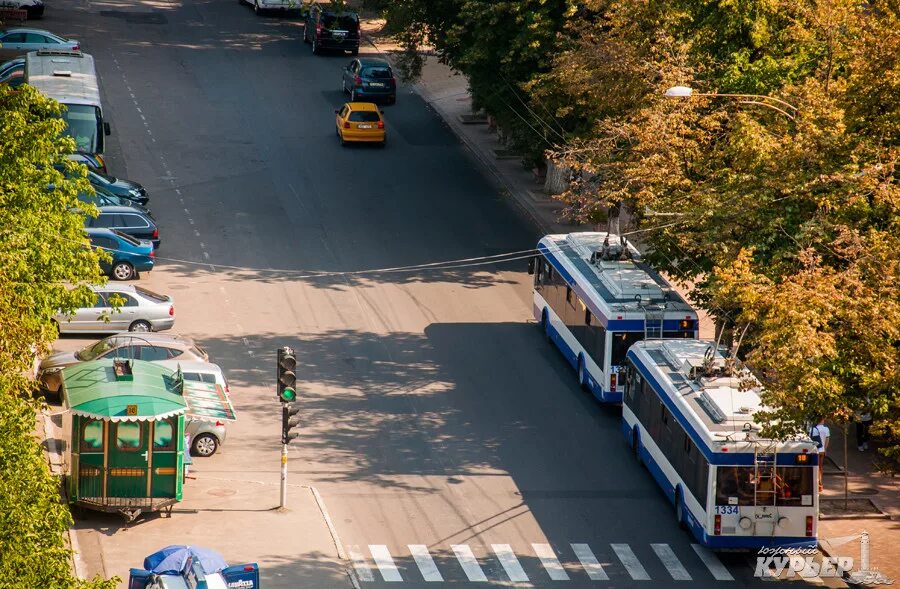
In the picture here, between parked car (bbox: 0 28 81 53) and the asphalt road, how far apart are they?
252 centimetres

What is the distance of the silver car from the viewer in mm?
36500

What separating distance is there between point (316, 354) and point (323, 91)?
2786 centimetres

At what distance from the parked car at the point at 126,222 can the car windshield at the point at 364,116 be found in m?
14.7

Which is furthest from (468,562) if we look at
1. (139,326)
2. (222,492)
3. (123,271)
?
(123,271)

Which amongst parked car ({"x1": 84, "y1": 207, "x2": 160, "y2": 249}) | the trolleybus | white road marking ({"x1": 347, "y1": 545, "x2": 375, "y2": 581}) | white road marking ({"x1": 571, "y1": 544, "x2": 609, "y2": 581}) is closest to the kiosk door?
white road marking ({"x1": 347, "y1": 545, "x2": 375, "y2": 581})

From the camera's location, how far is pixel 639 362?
103 feet

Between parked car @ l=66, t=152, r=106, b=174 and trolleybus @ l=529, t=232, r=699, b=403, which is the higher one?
parked car @ l=66, t=152, r=106, b=174

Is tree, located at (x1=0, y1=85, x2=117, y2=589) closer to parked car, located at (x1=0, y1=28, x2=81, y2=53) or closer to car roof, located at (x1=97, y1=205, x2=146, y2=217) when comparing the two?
car roof, located at (x1=97, y1=205, x2=146, y2=217)

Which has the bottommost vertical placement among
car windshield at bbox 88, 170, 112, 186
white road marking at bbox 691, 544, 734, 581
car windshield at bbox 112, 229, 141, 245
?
white road marking at bbox 691, 544, 734, 581

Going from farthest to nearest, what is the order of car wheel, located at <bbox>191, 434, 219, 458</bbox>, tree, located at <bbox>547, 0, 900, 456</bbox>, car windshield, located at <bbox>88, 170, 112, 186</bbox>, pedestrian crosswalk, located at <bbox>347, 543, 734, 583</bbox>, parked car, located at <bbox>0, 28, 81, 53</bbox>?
parked car, located at <bbox>0, 28, 81, 53</bbox>, car windshield, located at <bbox>88, 170, 112, 186</bbox>, car wheel, located at <bbox>191, 434, 219, 458</bbox>, pedestrian crosswalk, located at <bbox>347, 543, 734, 583</bbox>, tree, located at <bbox>547, 0, 900, 456</bbox>

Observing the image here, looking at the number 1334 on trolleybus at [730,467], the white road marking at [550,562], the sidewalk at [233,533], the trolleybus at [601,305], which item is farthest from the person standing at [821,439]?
the sidewalk at [233,533]

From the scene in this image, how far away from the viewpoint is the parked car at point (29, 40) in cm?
6072

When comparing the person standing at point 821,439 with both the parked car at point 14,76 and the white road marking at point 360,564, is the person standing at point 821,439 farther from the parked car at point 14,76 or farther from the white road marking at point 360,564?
the parked car at point 14,76

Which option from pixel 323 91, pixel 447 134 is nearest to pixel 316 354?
pixel 447 134
